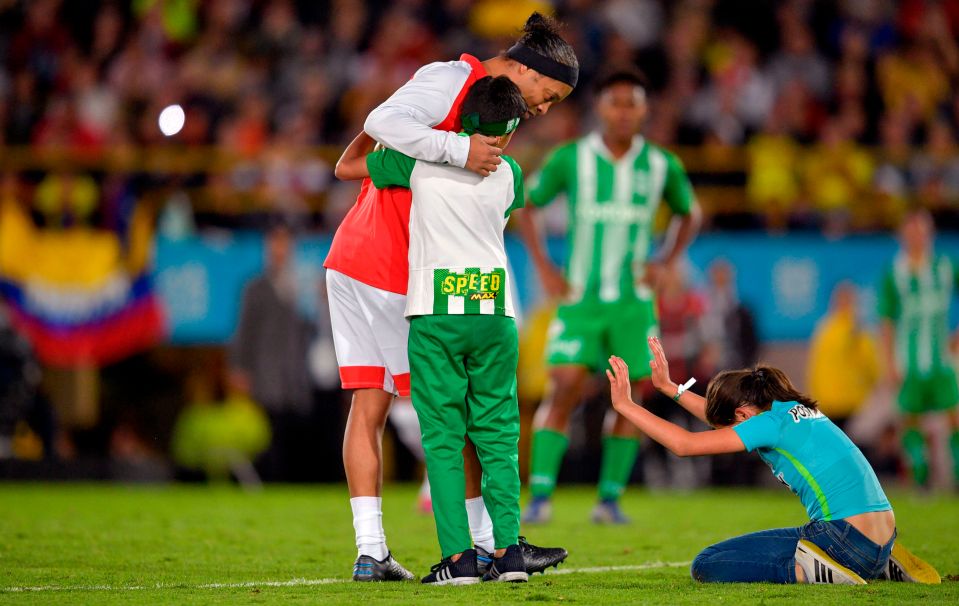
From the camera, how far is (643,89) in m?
8.63

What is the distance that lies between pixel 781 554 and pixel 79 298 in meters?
9.45

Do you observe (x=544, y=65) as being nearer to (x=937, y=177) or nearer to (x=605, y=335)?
(x=605, y=335)

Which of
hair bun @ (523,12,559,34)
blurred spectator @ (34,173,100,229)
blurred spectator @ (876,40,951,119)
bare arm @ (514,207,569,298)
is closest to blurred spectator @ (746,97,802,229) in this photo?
blurred spectator @ (876,40,951,119)

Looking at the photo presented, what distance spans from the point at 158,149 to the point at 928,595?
458 inches

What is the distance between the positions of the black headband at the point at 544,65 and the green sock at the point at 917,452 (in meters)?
7.25

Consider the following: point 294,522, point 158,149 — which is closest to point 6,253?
point 158,149

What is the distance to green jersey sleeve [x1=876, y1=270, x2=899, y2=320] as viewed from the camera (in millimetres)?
11750

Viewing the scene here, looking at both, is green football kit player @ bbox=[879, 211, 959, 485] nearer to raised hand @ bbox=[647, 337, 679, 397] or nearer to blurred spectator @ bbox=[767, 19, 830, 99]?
blurred spectator @ bbox=[767, 19, 830, 99]

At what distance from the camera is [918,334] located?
11.8 metres

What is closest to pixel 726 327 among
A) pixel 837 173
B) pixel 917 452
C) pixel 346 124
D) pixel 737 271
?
pixel 737 271

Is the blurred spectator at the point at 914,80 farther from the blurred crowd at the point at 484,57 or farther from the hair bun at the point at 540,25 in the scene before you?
the hair bun at the point at 540,25

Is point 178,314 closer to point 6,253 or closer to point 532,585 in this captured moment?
point 6,253

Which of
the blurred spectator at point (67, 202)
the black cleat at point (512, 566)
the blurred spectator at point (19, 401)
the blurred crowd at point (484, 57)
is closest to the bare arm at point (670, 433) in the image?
the black cleat at point (512, 566)

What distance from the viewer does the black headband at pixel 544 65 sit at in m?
5.51
